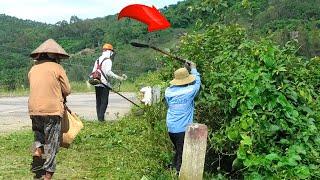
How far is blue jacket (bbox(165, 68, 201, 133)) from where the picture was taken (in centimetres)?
681

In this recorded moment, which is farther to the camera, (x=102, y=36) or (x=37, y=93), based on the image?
(x=102, y=36)

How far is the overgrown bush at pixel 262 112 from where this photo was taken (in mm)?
6090

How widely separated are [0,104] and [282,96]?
12.9m

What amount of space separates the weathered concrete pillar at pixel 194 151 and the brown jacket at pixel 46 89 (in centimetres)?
172

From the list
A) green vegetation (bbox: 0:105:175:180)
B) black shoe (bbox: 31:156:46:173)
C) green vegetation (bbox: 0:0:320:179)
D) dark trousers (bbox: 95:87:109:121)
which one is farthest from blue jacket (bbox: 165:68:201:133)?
dark trousers (bbox: 95:87:109:121)

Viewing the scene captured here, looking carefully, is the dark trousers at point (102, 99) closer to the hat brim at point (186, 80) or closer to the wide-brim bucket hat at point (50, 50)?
the hat brim at point (186, 80)

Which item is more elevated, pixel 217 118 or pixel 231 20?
pixel 231 20

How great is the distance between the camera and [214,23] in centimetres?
866

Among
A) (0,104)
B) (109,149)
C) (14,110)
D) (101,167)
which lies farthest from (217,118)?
(0,104)

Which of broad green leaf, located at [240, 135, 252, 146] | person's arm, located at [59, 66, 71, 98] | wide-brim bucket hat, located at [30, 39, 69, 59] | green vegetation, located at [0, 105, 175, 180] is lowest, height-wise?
green vegetation, located at [0, 105, 175, 180]

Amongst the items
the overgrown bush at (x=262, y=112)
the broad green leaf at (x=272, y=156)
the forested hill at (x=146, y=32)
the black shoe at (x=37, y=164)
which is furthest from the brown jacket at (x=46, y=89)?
the forested hill at (x=146, y=32)

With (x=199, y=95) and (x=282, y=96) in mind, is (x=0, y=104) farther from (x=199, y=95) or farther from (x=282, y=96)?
(x=282, y=96)

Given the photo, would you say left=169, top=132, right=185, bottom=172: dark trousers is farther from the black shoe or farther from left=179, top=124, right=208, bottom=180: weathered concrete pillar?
the black shoe

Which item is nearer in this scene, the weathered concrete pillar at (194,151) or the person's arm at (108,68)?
the weathered concrete pillar at (194,151)
